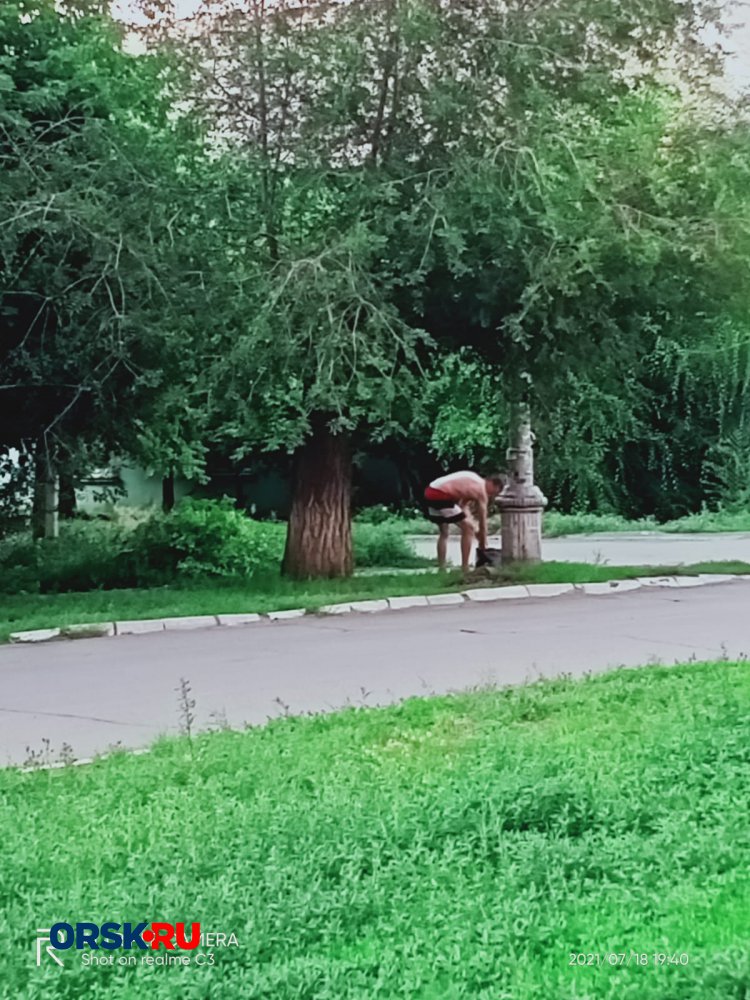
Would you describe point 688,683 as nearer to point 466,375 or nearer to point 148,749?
point 148,749

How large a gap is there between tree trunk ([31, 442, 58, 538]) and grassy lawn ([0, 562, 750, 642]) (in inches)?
60.3

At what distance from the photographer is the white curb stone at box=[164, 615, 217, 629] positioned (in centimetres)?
1366

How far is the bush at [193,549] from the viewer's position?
19516mm

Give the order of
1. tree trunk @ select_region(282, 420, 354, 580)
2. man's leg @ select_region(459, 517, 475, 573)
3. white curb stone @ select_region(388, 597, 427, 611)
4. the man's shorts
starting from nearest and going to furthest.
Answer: white curb stone @ select_region(388, 597, 427, 611) < tree trunk @ select_region(282, 420, 354, 580) < man's leg @ select_region(459, 517, 475, 573) < the man's shorts

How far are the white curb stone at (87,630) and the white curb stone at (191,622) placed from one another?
1.99 feet

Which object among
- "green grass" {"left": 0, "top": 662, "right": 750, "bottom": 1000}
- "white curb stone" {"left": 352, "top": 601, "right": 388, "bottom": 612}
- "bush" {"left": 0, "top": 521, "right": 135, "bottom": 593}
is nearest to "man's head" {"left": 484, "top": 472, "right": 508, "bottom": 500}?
"white curb stone" {"left": 352, "top": 601, "right": 388, "bottom": 612}

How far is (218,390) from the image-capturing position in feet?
48.7

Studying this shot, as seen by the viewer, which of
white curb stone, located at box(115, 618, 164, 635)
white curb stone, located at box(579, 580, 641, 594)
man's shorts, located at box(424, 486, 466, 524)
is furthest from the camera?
man's shorts, located at box(424, 486, 466, 524)

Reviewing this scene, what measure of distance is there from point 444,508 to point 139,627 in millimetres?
6024

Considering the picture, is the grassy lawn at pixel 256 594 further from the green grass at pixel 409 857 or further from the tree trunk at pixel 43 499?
the green grass at pixel 409 857

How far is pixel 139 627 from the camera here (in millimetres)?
13430
